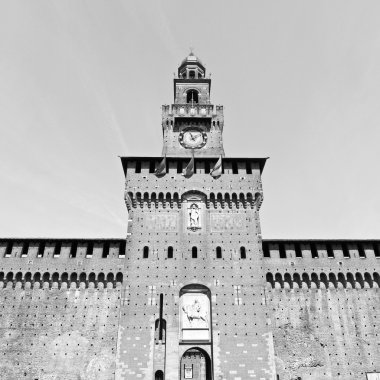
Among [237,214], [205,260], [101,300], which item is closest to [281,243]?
[237,214]

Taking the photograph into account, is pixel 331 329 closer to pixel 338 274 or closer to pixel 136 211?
pixel 338 274

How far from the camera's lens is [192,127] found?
29.8m

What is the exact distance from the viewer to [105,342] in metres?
22.5

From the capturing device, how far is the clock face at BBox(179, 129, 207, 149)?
29141 mm

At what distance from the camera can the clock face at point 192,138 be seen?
29.1m

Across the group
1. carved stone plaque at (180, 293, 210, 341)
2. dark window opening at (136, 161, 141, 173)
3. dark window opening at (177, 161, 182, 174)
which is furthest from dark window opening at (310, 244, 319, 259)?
dark window opening at (136, 161, 141, 173)

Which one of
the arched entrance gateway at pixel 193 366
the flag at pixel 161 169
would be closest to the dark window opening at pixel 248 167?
the flag at pixel 161 169

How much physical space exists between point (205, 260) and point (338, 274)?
8.26 m

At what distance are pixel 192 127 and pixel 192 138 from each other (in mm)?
920

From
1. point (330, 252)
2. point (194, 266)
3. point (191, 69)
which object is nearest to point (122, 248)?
point (194, 266)

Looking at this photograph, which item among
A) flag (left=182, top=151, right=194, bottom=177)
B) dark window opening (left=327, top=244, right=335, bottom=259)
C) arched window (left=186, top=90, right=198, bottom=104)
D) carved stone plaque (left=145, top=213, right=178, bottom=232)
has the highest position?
arched window (left=186, top=90, right=198, bottom=104)

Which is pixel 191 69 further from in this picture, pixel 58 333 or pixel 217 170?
pixel 58 333

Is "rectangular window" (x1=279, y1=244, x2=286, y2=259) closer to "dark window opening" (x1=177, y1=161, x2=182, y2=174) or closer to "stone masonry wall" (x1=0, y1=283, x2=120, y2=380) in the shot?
"dark window opening" (x1=177, y1=161, x2=182, y2=174)

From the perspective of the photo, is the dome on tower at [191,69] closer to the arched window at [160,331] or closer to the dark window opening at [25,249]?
the dark window opening at [25,249]
